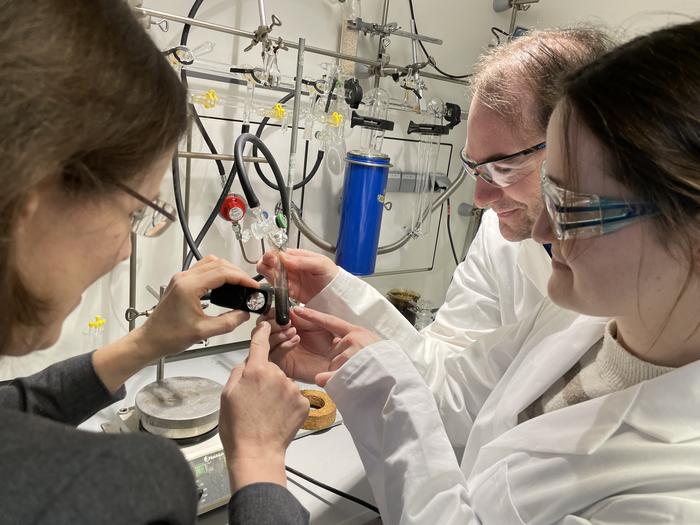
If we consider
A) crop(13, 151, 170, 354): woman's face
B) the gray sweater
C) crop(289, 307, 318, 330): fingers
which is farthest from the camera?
crop(289, 307, 318, 330): fingers

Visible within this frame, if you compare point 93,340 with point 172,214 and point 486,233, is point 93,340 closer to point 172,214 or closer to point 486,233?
point 172,214

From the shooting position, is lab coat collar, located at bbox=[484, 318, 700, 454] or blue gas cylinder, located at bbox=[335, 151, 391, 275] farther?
blue gas cylinder, located at bbox=[335, 151, 391, 275]

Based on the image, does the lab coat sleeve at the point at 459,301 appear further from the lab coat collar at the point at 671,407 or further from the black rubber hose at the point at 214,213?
the lab coat collar at the point at 671,407

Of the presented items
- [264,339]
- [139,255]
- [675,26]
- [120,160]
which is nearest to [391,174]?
[139,255]

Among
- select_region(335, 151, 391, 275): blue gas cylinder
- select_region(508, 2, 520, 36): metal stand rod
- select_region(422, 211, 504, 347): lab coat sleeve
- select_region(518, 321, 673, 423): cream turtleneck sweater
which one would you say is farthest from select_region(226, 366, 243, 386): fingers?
select_region(508, 2, 520, 36): metal stand rod

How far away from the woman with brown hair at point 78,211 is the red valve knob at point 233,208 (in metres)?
0.74

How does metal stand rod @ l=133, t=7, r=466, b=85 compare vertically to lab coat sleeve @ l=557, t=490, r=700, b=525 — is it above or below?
above

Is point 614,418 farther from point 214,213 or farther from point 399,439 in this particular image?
point 214,213

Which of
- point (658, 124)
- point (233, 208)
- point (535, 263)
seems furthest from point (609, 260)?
point (233, 208)

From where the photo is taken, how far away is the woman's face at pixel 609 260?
684mm

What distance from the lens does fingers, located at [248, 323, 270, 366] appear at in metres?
0.89

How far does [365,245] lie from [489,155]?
73 centimetres

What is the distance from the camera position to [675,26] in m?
0.70

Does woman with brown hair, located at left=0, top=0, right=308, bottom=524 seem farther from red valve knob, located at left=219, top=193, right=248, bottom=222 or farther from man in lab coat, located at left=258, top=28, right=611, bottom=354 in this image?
red valve knob, located at left=219, top=193, right=248, bottom=222
